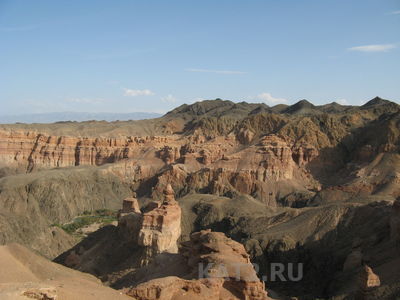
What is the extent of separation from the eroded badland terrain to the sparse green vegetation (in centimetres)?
37

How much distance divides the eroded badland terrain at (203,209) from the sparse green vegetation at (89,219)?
0.37 meters

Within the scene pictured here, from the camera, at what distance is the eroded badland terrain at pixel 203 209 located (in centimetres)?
2447

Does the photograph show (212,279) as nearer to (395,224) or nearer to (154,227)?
(154,227)

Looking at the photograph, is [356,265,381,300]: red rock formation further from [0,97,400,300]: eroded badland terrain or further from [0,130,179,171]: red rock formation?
[0,130,179,171]: red rock formation

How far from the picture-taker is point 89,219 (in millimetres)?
68250

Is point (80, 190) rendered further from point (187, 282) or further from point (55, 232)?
point (187, 282)

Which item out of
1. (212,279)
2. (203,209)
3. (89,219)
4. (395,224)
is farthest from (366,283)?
(89,219)

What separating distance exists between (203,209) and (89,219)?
17.8m

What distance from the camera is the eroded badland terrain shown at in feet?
80.3

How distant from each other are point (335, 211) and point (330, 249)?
6.25 m

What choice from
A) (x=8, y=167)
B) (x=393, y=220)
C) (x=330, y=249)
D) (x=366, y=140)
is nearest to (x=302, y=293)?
(x=330, y=249)

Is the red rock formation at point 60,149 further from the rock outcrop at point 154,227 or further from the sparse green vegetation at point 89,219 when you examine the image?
the rock outcrop at point 154,227

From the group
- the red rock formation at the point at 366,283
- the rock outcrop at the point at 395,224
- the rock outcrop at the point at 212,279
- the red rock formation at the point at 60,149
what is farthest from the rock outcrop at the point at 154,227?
the red rock formation at the point at 60,149

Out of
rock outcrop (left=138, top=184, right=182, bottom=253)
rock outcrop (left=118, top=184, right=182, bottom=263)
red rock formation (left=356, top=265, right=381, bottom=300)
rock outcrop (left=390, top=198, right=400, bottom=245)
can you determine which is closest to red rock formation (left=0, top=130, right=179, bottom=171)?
rock outcrop (left=118, top=184, right=182, bottom=263)
